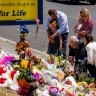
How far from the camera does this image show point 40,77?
7879mm

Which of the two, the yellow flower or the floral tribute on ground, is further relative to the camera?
the yellow flower

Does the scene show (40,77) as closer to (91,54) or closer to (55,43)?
(91,54)

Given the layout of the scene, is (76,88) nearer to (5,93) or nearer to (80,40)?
(5,93)

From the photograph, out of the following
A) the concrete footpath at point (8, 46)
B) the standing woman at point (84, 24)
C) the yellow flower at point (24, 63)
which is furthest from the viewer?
the concrete footpath at point (8, 46)

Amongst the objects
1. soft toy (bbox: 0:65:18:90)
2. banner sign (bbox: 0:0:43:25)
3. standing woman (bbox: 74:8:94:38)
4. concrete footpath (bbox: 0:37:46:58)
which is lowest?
concrete footpath (bbox: 0:37:46:58)

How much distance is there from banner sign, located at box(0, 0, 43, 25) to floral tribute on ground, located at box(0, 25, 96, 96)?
185mm

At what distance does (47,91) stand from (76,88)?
660mm

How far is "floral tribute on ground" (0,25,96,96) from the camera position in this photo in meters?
7.51

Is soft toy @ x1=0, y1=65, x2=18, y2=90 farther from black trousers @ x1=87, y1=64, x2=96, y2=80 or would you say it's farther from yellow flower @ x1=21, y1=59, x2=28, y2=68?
black trousers @ x1=87, y1=64, x2=96, y2=80

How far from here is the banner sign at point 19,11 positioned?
9.07m

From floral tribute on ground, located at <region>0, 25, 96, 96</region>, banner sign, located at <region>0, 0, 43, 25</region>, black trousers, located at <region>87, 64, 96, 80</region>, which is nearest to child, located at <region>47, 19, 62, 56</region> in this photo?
floral tribute on ground, located at <region>0, 25, 96, 96</region>

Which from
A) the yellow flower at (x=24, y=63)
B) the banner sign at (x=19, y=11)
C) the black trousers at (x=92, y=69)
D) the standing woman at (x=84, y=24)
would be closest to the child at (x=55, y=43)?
the standing woman at (x=84, y=24)

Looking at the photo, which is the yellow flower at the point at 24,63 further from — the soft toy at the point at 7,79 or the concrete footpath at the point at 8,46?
the concrete footpath at the point at 8,46

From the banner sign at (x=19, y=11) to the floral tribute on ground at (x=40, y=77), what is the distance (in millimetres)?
185
